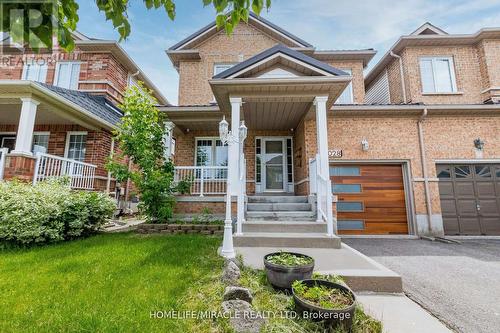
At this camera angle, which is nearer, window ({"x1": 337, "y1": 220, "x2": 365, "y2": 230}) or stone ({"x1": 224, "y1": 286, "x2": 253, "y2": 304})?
stone ({"x1": 224, "y1": 286, "x2": 253, "y2": 304})

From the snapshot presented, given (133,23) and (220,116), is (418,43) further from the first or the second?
(133,23)

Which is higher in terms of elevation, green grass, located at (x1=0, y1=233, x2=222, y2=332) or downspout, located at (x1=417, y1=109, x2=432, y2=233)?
downspout, located at (x1=417, y1=109, x2=432, y2=233)

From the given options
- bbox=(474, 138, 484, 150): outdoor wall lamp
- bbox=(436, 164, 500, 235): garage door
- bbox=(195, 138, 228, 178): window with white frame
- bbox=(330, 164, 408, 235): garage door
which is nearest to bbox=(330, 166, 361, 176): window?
bbox=(330, 164, 408, 235): garage door

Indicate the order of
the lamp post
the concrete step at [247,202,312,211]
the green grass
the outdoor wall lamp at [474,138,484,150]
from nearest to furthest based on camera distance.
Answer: the green grass → the lamp post → the concrete step at [247,202,312,211] → the outdoor wall lamp at [474,138,484,150]

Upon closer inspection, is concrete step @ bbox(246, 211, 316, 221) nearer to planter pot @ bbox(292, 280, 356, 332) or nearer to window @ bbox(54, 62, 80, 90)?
planter pot @ bbox(292, 280, 356, 332)

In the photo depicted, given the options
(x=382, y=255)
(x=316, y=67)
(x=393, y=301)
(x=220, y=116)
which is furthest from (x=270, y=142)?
(x=393, y=301)

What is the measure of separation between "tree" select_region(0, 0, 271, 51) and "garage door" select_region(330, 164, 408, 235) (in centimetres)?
658

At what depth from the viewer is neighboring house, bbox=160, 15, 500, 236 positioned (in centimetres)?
580

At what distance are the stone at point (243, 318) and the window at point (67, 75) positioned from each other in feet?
41.5

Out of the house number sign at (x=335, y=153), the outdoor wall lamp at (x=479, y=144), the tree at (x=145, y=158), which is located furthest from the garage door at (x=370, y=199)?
the tree at (x=145, y=158)

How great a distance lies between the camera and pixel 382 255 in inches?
200

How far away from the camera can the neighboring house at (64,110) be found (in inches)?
248

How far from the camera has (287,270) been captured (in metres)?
2.78

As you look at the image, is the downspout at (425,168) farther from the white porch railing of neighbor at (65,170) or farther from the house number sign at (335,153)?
the white porch railing of neighbor at (65,170)
